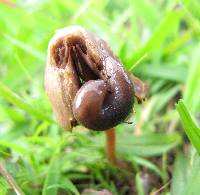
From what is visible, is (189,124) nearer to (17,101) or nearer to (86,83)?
(86,83)

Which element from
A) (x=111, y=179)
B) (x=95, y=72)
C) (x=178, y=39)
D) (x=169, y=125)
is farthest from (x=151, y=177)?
(x=178, y=39)

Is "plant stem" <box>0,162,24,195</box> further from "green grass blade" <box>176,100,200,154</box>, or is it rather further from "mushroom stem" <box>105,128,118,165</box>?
"green grass blade" <box>176,100,200,154</box>

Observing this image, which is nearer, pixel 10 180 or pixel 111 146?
pixel 10 180

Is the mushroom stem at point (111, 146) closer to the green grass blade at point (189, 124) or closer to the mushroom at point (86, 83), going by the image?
the mushroom at point (86, 83)

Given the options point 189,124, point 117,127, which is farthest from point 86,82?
point 117,127

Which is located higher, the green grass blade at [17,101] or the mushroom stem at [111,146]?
the green grass blade at [17,101]

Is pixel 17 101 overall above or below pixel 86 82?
below

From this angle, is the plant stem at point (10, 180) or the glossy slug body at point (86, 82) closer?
the glossy slug body at point (86, 82)

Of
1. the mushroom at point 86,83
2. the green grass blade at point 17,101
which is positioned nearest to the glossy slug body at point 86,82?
the mushroom at point 86,83
